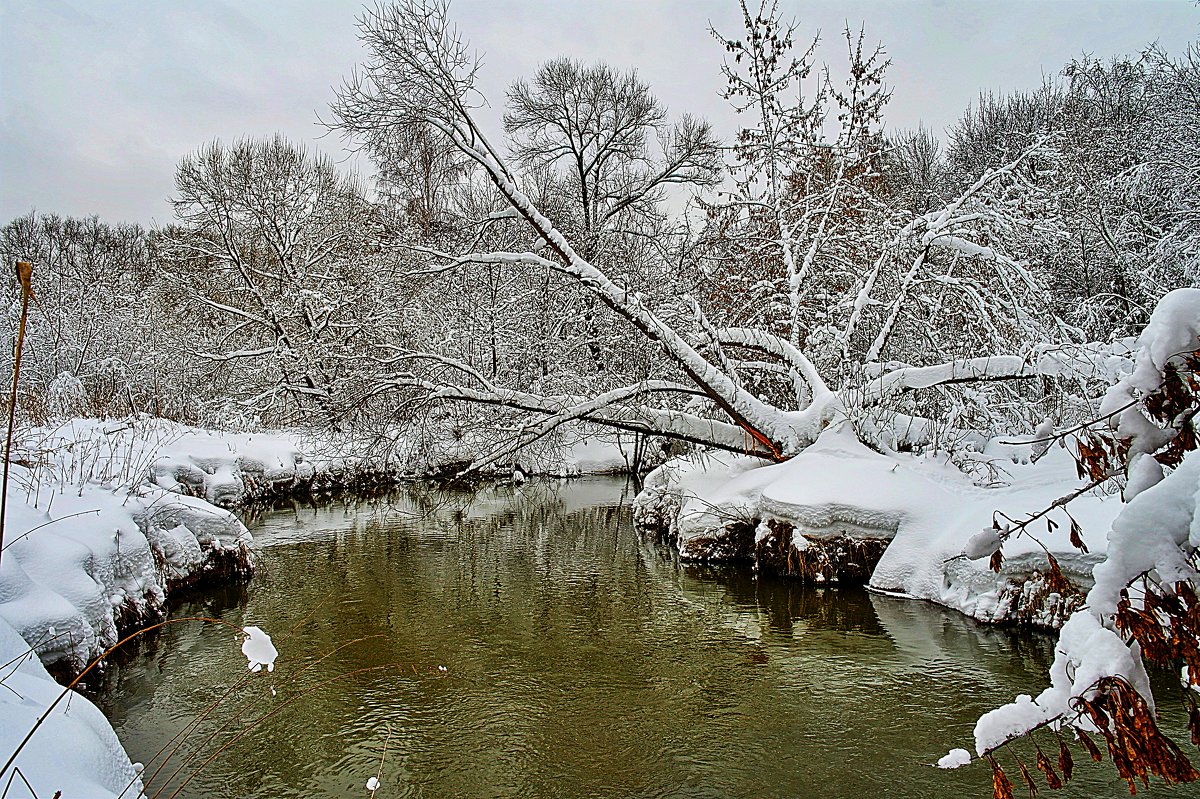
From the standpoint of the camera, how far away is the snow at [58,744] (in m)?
2.41

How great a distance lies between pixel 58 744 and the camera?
2682mm

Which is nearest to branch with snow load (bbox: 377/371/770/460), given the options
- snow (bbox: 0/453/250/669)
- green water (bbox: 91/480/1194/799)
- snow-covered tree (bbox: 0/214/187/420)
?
green water (bbox: 91/480/1194/799)

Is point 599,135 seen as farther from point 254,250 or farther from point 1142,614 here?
point 1142,614

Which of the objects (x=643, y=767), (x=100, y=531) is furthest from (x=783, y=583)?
(x=100, y=531)

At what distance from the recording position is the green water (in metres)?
4.54

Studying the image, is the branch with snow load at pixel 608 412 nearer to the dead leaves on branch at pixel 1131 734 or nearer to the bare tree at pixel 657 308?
the bare tree at pixel 657 308

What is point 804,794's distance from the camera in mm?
4281

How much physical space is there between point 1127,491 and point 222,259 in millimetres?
22218

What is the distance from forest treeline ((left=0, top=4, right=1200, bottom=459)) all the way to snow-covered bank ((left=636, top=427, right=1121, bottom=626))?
2.23 feet

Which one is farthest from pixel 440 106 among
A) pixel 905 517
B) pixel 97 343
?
pixel 97 343

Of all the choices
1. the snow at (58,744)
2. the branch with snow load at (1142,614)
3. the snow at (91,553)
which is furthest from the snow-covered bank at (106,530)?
the branch with snow load at (1142,614)

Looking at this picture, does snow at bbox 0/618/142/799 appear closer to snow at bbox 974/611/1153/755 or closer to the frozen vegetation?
the frozen vegetation

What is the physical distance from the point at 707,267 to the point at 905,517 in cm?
615

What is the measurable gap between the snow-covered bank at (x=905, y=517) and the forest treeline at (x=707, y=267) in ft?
2.23
